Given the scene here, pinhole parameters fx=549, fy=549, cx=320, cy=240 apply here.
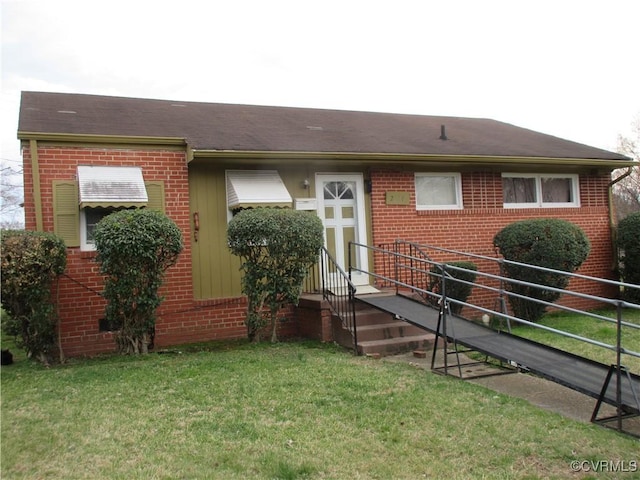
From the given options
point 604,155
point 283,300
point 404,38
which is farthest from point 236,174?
point 604,155

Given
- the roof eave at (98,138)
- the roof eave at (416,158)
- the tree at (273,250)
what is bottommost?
the tree at (273,250)

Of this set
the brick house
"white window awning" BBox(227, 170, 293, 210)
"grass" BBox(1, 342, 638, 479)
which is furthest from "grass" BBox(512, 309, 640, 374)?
"white window awning" BBox(227, 170, 293, 210)

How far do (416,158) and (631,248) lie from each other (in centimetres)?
492

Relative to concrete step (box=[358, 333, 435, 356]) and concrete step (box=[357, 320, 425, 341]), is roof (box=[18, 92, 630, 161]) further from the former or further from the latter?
concrete step (box=[358, 333, 435, 356])

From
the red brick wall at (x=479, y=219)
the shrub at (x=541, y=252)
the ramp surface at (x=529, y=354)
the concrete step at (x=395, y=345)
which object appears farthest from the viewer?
the red brick wall at (x=479, y=219)

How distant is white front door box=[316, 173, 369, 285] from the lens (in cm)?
946

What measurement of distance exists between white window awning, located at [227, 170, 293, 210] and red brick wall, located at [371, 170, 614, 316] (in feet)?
6.06

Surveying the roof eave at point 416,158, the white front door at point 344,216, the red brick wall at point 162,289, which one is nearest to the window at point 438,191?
the roof eave at point 416,158

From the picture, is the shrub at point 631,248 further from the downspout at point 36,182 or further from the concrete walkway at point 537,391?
the downspout at point 36,182

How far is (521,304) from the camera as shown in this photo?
990 centimetres

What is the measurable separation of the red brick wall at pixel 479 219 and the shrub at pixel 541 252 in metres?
0.59

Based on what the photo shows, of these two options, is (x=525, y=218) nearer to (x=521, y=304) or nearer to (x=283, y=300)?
(x=521, y=304)

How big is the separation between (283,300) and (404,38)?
6939mm

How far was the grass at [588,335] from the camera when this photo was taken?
6.92 metres
